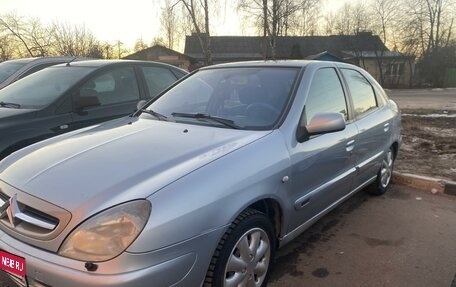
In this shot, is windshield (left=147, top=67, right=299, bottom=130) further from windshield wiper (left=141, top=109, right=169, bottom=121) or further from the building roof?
the building roof

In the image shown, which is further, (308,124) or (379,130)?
(379,130)

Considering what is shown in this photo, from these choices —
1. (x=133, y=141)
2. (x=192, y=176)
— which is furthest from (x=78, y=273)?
(x=133, y=141)

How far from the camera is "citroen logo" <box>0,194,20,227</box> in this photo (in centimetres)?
221

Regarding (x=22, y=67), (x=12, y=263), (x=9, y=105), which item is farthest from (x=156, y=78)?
(x=12, y=263)

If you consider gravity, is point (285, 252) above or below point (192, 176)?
below

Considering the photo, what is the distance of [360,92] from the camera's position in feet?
14.0

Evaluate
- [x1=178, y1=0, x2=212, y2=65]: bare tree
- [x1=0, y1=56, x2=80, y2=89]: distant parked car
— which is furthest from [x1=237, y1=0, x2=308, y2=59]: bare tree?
[x1=0, y1=56, x2=80, y2=89]: distant parked car

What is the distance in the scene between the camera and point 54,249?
2.01 meters

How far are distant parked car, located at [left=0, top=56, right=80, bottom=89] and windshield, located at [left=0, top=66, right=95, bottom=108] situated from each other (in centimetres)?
212

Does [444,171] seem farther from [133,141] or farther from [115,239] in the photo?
[115,239]

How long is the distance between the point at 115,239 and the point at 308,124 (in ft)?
5.57

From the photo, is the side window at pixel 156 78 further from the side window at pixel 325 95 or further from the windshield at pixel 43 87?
the side window at pixel 325 95

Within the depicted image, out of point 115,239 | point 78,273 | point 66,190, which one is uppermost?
point 66,190

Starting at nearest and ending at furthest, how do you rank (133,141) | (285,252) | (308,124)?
(133,141) → (308,124) → (285,252)
